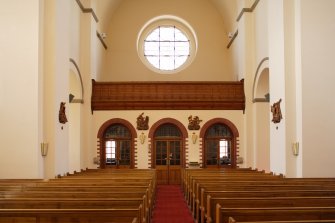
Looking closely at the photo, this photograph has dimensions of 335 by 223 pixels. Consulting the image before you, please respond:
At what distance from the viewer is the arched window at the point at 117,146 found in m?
23.6

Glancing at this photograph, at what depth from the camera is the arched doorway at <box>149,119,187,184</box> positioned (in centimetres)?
2369

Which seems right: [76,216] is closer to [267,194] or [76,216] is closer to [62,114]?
[267,194]

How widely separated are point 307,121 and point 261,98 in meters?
7.62

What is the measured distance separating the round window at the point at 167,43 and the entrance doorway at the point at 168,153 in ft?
17.8

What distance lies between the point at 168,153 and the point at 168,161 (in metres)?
0.39

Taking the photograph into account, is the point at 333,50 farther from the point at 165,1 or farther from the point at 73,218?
the point at 165,1

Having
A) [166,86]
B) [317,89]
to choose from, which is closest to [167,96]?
[166,86]

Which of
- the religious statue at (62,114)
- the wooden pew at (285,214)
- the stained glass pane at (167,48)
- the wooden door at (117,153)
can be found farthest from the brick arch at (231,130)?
the wooden pew at (285,214)

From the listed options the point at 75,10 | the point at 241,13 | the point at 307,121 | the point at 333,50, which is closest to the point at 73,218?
the point at 307,121

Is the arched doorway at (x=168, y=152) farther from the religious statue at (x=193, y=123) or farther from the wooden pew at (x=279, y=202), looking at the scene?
the wooden pew at (x=279, y=202)

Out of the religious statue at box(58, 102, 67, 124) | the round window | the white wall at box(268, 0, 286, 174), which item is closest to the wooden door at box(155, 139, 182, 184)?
the round window

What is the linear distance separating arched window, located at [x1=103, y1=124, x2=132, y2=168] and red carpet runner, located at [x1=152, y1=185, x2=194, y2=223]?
16.7 feet

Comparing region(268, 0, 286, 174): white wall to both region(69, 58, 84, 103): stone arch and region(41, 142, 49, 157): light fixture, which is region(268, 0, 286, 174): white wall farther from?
region(69, 58, 84, 103): stone arch

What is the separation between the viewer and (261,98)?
71.1 ft
